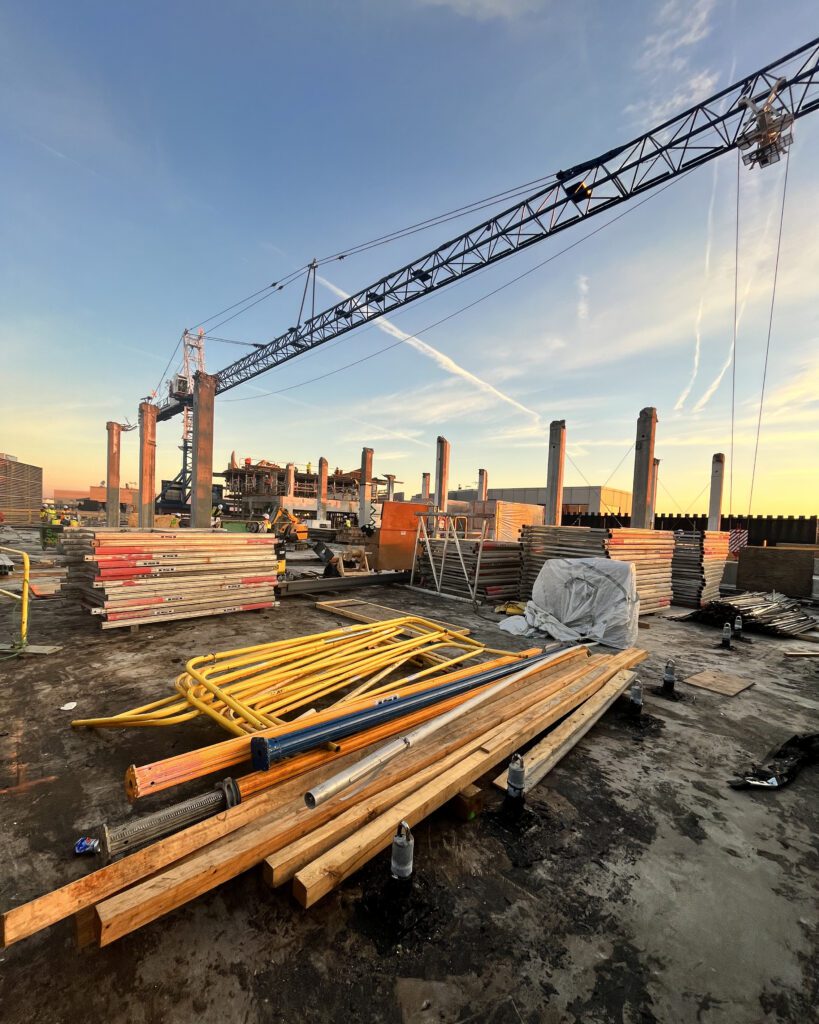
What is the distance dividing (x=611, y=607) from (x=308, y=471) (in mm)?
45104

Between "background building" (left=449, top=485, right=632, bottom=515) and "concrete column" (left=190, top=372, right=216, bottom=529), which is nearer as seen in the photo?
"concrete column" (left=190, top=372, right=216, bottom=529)

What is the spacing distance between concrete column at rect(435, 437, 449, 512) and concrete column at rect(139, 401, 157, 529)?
14.6m

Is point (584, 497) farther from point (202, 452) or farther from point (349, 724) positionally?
point (349, 724)

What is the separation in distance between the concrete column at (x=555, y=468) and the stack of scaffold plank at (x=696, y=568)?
4.54m

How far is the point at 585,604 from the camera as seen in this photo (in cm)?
747

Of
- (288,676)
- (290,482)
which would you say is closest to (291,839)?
(288,676)

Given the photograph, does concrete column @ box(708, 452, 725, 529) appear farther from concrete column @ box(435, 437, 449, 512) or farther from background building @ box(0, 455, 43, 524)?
background building @ box(0, 455, 43, 524)

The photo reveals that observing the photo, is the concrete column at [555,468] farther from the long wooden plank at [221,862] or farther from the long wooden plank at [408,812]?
the long wooden plank at [221,862]

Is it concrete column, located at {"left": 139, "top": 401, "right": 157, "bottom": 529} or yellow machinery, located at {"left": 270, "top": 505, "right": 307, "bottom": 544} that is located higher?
concrete column, located at {"left": 139, "top": 401, "right": 157, "bottom": 529}

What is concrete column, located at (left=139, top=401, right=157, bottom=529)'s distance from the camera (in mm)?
21453

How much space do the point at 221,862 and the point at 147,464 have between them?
23503 mm

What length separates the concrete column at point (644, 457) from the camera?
12.8 metres

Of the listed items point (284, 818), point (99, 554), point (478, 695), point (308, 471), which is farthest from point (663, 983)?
point (308, 471)

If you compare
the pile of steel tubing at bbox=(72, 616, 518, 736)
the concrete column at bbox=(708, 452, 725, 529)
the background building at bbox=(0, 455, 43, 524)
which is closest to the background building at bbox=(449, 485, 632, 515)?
the concrete column at bbox=(708, 452, 725, 529)
